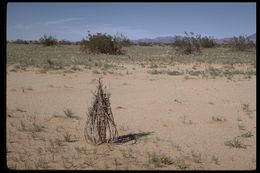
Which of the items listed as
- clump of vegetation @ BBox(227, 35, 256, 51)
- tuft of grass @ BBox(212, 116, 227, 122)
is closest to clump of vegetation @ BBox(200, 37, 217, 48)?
clump of vegetation @ BBox(227, 35, 256, 51)

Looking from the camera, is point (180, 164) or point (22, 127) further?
point (22, 127)

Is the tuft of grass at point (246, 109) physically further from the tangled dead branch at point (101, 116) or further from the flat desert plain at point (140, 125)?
the tangled dead branch at point (101, 116)

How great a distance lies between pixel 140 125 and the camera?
861 cm

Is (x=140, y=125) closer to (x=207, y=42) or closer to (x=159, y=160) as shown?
(x=159, y=160)

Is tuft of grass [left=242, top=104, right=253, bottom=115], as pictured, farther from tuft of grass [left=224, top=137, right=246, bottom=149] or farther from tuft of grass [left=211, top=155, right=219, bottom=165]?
tuft of grass [left=211, top=155, right=219, bottom=165]

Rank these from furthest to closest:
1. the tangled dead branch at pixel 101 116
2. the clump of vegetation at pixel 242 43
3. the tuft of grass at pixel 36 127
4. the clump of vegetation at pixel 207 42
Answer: the clump of vegetation at pixel 207 42, the clump of vegetation at pixel 242 43, the tuft of grass at pixel 36 127, the tangled dead branch at pixel 101 116

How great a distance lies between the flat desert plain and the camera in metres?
6.12

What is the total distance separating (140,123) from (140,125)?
0.60 feet

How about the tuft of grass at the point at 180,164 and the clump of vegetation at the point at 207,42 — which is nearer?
the tuft of grass at the point at 180,164

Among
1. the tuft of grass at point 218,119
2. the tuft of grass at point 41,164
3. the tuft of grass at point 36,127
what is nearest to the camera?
the tuft of grass at point 41,164

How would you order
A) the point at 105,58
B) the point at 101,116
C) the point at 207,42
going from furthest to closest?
the point at 207,42 < the point at 105,58 < the point at 101,116

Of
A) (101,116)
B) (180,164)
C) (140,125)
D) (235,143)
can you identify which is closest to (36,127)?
(101,116)

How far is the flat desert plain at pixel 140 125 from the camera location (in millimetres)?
6117

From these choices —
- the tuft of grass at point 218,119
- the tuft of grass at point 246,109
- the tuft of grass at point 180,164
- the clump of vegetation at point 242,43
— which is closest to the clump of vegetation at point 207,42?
the clump of vegetation at point 242,43
